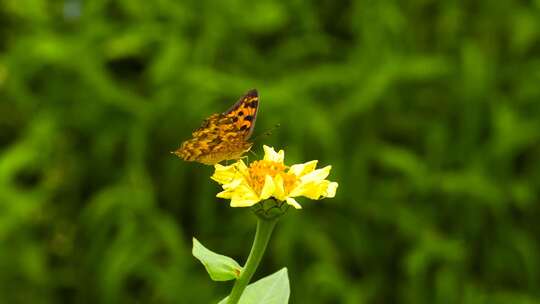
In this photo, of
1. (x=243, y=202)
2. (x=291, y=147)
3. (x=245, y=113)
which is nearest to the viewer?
(x=243, y=202)

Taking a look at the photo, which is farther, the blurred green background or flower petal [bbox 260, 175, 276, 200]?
the blurred green background

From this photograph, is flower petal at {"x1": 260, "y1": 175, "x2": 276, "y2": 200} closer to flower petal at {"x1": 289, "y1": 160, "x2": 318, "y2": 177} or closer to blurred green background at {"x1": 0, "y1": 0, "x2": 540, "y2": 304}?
flower petal at {"x1": 289, "y1": 160, "x2": 318, "y2": 177}

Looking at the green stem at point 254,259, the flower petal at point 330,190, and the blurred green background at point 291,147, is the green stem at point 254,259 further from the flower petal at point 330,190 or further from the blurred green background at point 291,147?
the blurred green background at point 291,147

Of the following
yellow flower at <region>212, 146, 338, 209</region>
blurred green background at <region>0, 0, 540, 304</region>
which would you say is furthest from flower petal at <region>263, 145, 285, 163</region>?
blurred green background at <region>0, 0, 540, 304</region>

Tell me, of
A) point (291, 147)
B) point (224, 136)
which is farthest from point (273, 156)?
point (291, 147)

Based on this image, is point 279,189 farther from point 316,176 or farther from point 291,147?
point 291,147

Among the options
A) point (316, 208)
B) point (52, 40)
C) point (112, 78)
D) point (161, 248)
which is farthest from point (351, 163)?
point (52, 40)

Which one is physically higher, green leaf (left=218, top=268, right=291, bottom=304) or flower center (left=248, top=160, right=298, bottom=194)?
flower center (left=248, top=160, right=298, bottom=194)
